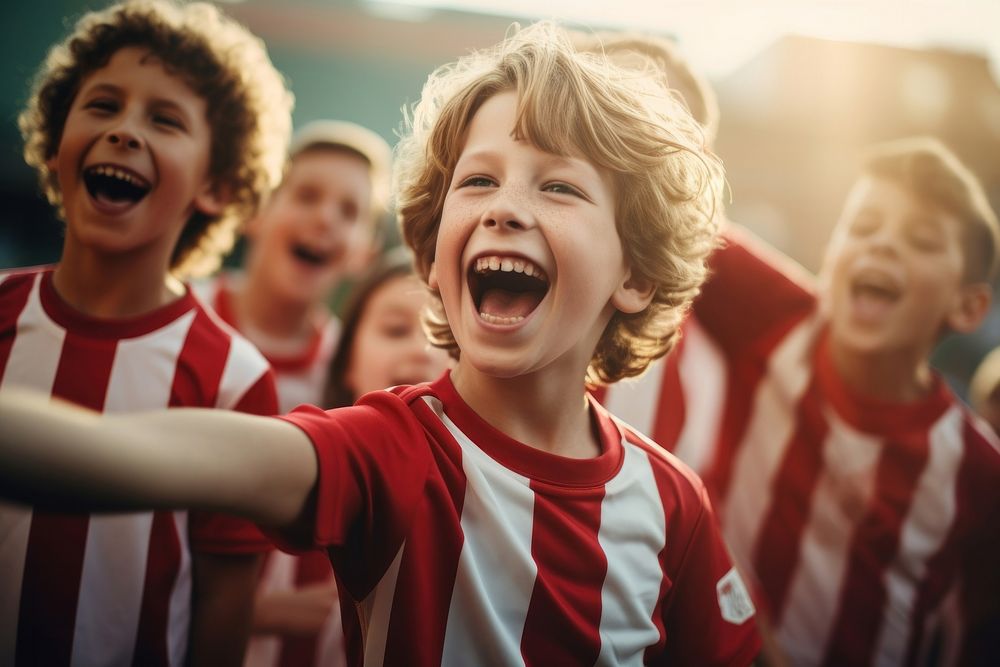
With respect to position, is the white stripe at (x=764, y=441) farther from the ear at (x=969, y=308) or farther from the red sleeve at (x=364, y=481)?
the red sleeve at (x=364, y=481)

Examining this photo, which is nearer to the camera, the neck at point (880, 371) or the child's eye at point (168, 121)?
the child's eye at point (168, 121)

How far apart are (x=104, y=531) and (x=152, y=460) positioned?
2.87ft

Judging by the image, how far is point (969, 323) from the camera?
248cm

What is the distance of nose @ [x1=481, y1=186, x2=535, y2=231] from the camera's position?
1144mm

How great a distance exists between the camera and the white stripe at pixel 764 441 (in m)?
2.48

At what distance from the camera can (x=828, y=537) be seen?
2.38m

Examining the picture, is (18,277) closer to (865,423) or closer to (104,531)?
(104,531)

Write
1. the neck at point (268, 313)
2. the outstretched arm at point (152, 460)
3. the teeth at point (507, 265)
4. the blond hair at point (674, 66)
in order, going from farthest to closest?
the neck at point (268, 313), the blond hair at point (674, 66), the teeth at point (507, 265), the outstretched arm at point (152, 460)

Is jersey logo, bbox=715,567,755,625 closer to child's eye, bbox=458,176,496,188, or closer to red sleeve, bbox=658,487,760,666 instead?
red sleeve, bbox=658,487,760,666

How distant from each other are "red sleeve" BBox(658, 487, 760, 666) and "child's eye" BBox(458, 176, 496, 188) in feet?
2.71

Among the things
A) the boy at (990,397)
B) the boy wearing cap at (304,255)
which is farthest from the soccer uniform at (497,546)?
the boy at (990,397)

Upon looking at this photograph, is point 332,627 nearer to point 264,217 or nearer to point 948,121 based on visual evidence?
point 264,217

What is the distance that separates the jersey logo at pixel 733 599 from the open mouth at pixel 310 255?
2.37 m

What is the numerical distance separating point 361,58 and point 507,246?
11.6 meters
